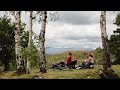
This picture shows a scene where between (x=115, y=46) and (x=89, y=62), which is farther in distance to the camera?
(x=115, y=46)

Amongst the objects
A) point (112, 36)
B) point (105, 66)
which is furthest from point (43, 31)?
point (112, 36)

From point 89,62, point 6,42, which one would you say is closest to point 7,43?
point 6,42

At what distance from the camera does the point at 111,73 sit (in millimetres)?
18250

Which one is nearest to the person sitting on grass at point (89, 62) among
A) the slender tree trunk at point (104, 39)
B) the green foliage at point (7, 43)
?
the slender tree trunk at point (104, 39)

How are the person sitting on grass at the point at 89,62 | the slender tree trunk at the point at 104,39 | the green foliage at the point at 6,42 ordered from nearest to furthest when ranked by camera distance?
the slender tree trunk at the point at 104,39 → the person sitting on grass at the point at 89,62 → the green foliage at the point at 6,42

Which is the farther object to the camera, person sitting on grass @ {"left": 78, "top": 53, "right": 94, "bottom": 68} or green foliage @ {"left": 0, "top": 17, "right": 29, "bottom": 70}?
green foliage @ {"left": 0, "top": 17, "right": 29, "bottom": 70}

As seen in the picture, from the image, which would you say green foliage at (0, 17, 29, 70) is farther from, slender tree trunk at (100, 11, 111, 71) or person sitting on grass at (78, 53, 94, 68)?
slender tree trunk at (100, 11, 111, 71)

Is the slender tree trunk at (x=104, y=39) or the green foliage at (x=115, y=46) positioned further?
the green foliage at (x=115, y=46)

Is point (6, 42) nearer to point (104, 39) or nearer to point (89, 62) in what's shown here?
point (89, 62)

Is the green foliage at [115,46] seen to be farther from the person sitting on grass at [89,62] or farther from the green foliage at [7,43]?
the person sitting on grass at [89,62]

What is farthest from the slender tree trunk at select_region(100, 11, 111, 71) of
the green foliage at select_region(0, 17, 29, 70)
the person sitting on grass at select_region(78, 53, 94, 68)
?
the green foliage at select_region(0, 17, 29, 70)
